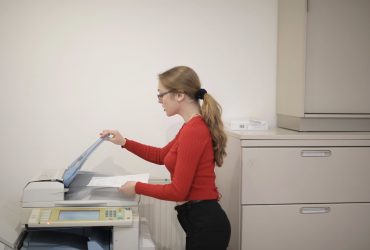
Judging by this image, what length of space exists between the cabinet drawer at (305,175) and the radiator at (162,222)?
0.63m

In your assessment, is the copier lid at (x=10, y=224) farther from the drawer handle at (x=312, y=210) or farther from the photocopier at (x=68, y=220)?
the drawer handle at (x=312, y=210)

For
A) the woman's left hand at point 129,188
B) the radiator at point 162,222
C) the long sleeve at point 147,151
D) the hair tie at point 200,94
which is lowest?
the radiator at point 162,222

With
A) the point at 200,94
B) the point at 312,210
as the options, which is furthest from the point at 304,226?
the point at 200,94

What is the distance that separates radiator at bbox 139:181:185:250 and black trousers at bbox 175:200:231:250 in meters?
0.75

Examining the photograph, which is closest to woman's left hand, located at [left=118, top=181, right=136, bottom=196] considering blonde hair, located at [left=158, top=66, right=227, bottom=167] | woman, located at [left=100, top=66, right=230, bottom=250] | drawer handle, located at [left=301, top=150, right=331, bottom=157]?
woman, located at [left=100, top=66, right=230, bottom=250]

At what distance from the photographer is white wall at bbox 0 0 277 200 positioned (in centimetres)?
246

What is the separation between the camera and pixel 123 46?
253 cm

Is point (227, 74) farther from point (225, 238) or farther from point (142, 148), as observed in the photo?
point (225, 238)

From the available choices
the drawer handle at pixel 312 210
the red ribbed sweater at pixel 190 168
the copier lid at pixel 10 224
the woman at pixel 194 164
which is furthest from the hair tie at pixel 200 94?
the copier lid at pixel 10 224

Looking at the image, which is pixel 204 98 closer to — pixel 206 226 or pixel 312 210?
pixel 206 226

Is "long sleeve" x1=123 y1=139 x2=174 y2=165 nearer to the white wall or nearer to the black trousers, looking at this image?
the white wall

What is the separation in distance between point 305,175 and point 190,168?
0.78 m

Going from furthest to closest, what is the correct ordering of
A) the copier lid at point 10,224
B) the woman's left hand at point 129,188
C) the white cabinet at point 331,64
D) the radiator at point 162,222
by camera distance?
1. the radiator at point 162,222
2. the white cabinet at point 331,64
3. the woman's left hand at point 129,188
4. the copier lid at point 10,224

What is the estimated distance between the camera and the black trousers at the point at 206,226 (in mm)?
1765
